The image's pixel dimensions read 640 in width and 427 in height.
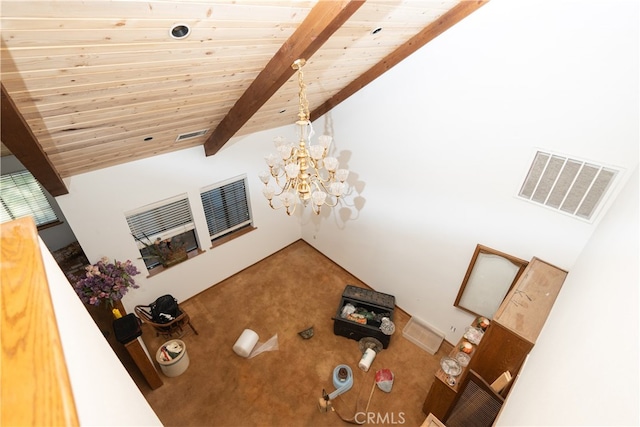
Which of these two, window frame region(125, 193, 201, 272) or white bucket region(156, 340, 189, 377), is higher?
window frame region(125, 193, 201, 272)

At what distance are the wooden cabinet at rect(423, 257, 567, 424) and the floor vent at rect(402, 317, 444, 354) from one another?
1242 millimetres

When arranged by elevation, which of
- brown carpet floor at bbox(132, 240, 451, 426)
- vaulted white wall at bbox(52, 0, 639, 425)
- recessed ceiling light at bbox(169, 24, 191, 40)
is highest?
recessed ceiling light at bbox(169, 24, 191, 40)

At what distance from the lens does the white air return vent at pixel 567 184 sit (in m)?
2.44

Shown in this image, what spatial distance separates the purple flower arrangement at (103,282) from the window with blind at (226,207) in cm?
139

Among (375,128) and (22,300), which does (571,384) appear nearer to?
(22,300)

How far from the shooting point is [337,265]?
5.59m

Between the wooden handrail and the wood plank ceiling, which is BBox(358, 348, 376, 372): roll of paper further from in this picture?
the wooden handrail

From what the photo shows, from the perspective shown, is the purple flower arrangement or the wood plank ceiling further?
the purple flower arrangement

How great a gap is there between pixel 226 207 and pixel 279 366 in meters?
2.56

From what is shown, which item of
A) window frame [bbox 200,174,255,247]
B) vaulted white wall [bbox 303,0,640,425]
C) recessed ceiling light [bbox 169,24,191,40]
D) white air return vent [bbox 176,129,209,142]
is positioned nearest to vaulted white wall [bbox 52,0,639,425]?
vaulted white wall [bbox 303,0,640,425]

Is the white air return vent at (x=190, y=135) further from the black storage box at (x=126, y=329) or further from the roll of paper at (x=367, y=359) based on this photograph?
the roll of paper at (x=367, y=359)

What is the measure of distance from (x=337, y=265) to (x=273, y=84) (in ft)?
12.6

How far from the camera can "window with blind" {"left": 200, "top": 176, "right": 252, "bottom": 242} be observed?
461cm

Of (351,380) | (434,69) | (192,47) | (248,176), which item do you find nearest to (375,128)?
(434,69)
